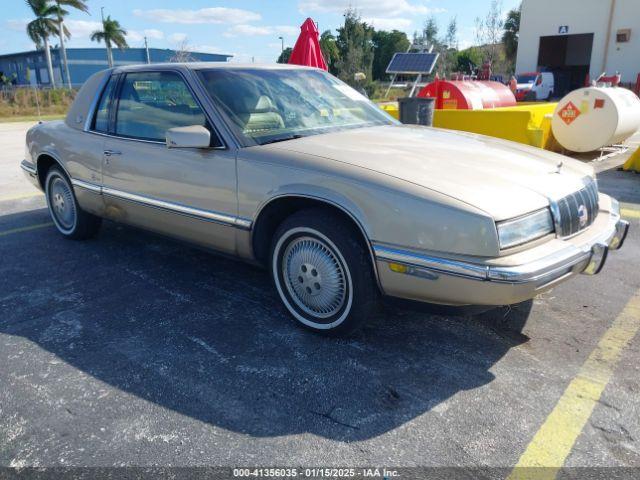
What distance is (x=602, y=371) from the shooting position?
2.80 meters

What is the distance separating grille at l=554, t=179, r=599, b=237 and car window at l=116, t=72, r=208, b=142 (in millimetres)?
2242

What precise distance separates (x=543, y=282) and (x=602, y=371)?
0.68 m

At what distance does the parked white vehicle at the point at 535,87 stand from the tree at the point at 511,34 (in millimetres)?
15333

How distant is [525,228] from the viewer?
8.54 feet

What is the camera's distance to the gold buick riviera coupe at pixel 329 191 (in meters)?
2.57

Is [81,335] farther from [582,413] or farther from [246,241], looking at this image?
[582,413]

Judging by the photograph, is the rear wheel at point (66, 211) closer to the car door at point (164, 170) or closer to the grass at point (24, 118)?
the car door at point (164, 170)

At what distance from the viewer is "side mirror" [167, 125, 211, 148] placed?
3270 millimetres

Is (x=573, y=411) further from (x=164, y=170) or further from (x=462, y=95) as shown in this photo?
(x=462, y=95)

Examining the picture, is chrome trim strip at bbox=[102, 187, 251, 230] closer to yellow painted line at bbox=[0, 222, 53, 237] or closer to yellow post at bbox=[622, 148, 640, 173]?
yellow painted line at bbox=[0, 222, 53, 237]

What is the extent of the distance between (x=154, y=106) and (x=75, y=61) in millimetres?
72331

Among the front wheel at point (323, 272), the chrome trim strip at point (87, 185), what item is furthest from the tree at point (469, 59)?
A: the front wheel at point (323, 272)

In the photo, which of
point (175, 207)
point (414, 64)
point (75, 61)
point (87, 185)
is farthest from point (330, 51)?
point (75, 61)

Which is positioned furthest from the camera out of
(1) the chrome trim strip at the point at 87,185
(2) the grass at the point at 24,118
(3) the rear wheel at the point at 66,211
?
(2) the grass at the point at 24,118
